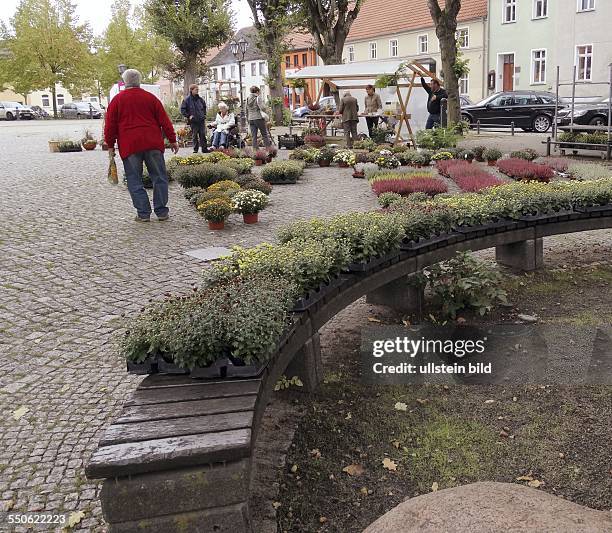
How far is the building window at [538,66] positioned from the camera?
130 ft

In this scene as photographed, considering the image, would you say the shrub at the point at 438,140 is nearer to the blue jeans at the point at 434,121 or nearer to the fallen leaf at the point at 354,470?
the blue jeans at the point at 434,121

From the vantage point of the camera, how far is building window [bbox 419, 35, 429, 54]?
50.4m

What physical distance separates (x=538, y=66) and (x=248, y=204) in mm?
34166

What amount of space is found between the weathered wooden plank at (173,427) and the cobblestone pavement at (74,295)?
0.61m

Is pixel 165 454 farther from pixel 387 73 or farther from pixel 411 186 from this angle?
pixel 387 73

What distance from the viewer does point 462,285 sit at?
612cm

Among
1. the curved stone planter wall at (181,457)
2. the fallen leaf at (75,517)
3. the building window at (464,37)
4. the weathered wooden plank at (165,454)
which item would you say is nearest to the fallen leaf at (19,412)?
the fallen leaf at (75,517)

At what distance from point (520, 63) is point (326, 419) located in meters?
40.0

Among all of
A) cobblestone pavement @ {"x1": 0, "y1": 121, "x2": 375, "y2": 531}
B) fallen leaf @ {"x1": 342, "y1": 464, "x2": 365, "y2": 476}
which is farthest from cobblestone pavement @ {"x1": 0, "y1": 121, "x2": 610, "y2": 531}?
fallen leaf @ {"x1": 342, "y1": 464, "x2": 365, "y2": 476}

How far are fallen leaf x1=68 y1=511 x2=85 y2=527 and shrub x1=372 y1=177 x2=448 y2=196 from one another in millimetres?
8326

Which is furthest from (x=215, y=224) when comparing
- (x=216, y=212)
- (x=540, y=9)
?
(x=540, y=9)

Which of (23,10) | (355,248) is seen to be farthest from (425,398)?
(23,10)

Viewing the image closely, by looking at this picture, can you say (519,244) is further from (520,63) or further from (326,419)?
(520,63)

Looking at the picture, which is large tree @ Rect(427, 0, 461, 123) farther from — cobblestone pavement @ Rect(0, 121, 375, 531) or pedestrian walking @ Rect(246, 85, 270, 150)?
cobblestone pavement @ Rect(0, 121, 375, 531)
